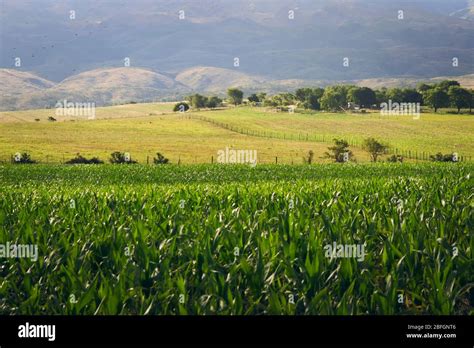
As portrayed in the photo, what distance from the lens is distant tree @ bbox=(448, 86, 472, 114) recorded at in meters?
156

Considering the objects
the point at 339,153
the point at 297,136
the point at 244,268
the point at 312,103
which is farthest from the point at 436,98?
the point at 244,268

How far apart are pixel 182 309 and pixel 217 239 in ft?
9.53

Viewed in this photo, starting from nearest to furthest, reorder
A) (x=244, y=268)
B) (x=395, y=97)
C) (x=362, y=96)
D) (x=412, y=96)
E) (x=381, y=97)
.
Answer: (x=244, y=268) → (x=412, y=96) → (x=395, y=97) → (x=362, y=96) → (x=381, y=97)

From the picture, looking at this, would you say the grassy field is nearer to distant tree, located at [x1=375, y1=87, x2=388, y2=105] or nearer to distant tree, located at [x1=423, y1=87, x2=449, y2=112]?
distant tree, located at [x1=423, y1=87, x2=449, y2=112]

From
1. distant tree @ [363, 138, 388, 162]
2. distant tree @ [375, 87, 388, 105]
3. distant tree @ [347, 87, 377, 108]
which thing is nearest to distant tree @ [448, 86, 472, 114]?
distant tree @ [375, 87, 388, 105]

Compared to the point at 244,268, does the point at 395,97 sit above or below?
above

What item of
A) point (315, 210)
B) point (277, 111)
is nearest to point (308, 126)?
point (277, 111)

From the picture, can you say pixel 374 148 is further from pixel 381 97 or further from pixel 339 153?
pixel 381 97

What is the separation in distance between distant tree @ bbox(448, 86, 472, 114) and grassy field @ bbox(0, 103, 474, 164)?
593 cm

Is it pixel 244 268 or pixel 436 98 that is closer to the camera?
pixel 244 268

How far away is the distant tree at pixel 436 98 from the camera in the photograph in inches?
6230

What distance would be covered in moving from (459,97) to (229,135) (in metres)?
63.8

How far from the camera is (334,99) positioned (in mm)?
188375
